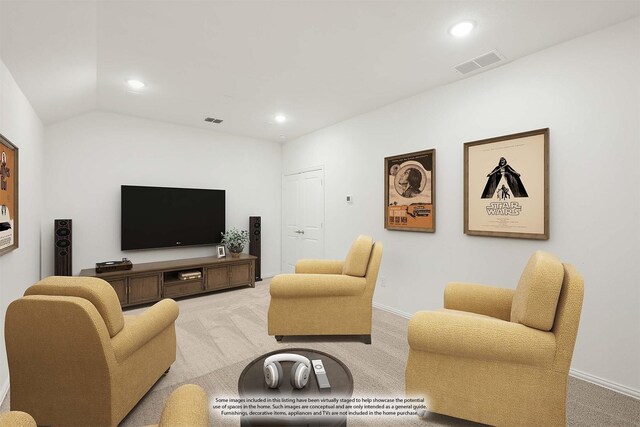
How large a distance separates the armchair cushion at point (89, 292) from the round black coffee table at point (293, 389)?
2.78ft

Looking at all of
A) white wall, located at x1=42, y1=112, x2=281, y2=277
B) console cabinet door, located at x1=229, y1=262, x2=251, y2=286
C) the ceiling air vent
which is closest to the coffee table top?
the ceiling air vent

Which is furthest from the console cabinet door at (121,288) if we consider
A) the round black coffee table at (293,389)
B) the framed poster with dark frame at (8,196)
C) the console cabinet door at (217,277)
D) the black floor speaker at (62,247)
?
the round black coffee table at (293,389)

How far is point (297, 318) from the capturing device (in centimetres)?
295

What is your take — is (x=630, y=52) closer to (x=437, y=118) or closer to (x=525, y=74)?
A: (x=525, y=74)

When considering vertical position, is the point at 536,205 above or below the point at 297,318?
above

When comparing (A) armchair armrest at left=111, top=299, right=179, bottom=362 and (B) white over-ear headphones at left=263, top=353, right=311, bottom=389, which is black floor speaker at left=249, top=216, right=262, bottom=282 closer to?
(A) armchair armrest at left=111, top=299, right=179, bottom=362

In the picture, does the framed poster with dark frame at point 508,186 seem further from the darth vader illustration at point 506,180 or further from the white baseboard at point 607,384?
the white baseboard at point 607,384

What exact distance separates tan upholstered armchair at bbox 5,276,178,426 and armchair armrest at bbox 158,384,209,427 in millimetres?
879

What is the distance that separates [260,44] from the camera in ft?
8.33

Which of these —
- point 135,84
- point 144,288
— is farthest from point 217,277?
point 135,84

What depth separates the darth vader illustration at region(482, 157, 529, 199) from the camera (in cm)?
277

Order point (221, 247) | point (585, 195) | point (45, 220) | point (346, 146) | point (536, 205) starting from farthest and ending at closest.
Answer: point (221, 247) → point (346, 146) → point (45, 220) → point (536, 205) → point (585, 195)

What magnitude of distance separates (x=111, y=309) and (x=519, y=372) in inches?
91.8

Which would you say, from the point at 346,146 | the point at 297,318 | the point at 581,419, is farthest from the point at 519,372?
the point at 346,146
